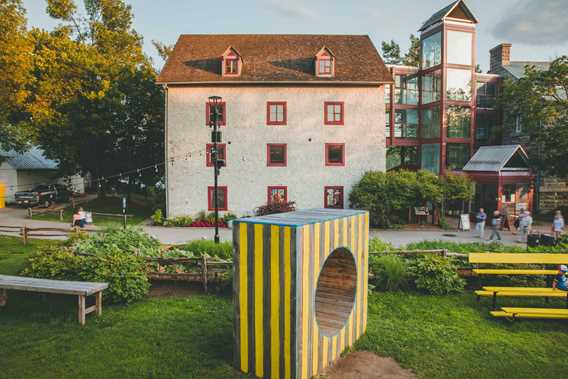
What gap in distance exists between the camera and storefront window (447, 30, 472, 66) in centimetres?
2670

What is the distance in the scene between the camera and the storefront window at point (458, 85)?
2694 centimetres

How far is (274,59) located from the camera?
2483 centimetres

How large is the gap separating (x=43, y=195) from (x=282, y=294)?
2953 centimetres

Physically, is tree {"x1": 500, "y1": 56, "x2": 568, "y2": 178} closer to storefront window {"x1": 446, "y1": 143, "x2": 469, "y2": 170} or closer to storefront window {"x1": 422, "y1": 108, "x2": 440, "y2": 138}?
storefront window {"x1": 446, "y1": 143, "x2": 469, "y2": 170}

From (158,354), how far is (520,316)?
7482 mm

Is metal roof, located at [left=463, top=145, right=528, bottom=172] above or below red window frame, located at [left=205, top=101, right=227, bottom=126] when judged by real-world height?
below

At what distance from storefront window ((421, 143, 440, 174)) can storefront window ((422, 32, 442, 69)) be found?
5888 millimetres

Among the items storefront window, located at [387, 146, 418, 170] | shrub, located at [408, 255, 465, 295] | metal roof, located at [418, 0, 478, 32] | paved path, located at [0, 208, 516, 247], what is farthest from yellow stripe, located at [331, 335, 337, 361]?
metal roof, located at [418, 0, 478, 32]

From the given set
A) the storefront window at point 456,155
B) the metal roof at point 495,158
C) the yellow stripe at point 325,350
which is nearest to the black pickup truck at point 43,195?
the yellow stripe at point 325,350

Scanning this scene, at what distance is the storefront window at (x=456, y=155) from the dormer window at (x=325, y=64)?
1082 centimetres

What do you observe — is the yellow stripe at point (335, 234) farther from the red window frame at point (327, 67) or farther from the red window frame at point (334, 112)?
the red window frame at point (327, 67)

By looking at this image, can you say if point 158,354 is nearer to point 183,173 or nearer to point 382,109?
point 183,173

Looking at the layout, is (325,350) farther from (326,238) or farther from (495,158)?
(495,158)

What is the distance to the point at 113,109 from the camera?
89.6ft
